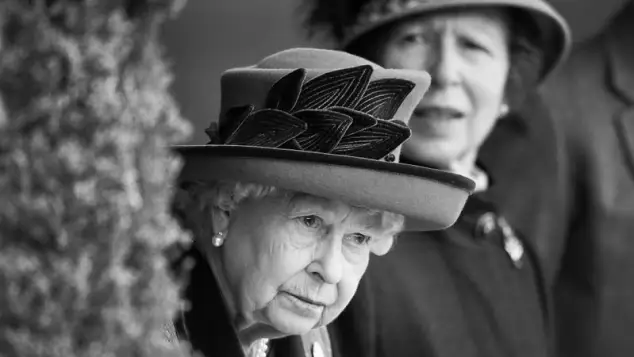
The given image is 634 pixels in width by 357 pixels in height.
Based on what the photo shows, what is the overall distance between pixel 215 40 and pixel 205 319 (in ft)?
3.80

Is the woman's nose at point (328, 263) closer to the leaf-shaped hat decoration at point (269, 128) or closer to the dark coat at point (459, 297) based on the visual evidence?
the leaf-shaped hat decoration at point (269, 128)

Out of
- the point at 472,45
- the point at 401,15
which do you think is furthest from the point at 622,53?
the point at 401,15

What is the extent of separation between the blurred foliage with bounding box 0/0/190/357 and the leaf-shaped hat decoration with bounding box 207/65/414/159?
1.14 feet

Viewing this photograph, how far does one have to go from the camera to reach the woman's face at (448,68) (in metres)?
1.97

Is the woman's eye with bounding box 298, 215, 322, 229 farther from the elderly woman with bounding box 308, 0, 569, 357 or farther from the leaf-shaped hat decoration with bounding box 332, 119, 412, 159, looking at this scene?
the elderly woman with bounding box 308, 0, 569, 357

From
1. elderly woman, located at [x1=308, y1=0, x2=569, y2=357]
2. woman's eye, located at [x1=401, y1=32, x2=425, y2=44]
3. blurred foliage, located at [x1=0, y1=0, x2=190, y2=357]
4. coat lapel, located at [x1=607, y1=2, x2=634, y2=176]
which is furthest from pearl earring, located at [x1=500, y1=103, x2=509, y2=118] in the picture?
blurred foliage, located at [x1=0, y1=0, x2=190, y2=357]

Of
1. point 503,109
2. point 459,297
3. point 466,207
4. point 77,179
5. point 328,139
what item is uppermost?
point 77,179

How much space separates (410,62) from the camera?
1.97 meters

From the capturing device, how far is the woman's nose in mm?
1283

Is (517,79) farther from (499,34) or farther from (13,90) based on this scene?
(13,90)

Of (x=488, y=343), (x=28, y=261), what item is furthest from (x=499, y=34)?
(x=28, y=261)

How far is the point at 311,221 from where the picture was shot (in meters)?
1.30

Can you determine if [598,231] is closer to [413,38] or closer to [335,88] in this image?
[413,38]

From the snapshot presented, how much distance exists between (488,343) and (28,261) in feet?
4.18
